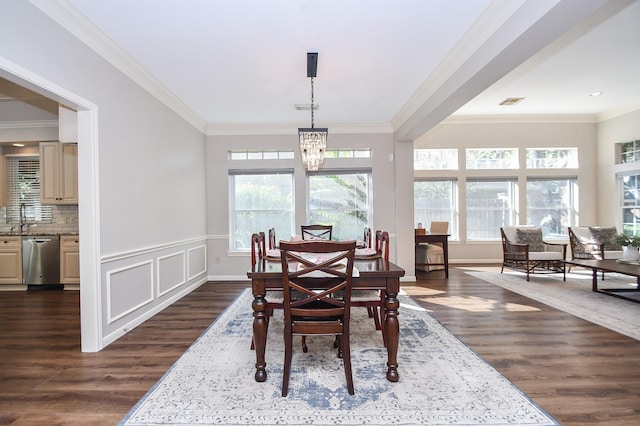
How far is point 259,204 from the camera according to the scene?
5652 mm

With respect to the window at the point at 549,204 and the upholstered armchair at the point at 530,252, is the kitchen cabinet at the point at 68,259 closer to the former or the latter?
the upholstered armchair at the point at 530,252

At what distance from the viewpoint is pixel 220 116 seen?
5.02 m

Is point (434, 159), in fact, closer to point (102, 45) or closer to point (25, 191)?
point (102, 45)

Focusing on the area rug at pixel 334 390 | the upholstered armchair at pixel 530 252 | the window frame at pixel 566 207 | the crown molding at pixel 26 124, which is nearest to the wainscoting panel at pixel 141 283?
the area rug at pixel 334 390

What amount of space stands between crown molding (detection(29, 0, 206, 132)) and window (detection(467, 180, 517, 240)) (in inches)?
237

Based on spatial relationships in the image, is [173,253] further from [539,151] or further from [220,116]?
[539,151]

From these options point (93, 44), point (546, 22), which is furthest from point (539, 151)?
point (93, 44)

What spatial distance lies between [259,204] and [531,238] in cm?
498

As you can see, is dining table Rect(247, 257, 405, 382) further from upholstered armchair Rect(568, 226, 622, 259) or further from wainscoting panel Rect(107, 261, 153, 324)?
upholstered armchair Rect(568, 226, 622, 259)

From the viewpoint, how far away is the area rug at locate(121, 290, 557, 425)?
175cm

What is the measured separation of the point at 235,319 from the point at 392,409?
207 cm

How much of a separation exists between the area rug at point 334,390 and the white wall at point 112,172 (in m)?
1.00

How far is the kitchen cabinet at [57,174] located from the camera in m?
4.84

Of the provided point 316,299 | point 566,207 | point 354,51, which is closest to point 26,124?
point 354,51
